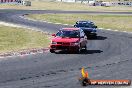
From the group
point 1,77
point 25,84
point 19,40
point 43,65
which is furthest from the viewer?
point 19,40

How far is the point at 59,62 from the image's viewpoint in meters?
22.2

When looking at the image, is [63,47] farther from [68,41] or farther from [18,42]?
[18,42]

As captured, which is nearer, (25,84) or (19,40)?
(25,84)

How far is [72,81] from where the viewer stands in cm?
1691

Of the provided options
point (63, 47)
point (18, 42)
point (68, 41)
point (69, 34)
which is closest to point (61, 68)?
point (63, 47)

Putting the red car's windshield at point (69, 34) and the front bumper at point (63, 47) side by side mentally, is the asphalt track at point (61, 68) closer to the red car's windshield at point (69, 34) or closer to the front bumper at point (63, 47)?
the front bumper at point (63, 47)

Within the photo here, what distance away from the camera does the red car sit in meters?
26.4

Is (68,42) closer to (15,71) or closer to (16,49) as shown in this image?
(16,49)

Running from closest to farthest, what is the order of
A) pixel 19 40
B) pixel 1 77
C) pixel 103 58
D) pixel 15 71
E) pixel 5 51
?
pixel 1 77 < pixel 15 71 < pixel 103 58 < pixel 5 51 < pixel 19 40

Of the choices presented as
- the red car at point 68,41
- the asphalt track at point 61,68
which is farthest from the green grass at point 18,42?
the asphalt track at point 61,68

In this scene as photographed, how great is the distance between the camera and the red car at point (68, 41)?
86.7ft

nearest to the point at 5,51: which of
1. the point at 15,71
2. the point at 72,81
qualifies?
the point at 15,71

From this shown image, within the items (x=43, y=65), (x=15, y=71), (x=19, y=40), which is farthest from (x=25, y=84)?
(x=19, y=40)

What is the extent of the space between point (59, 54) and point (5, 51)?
10.4ft
